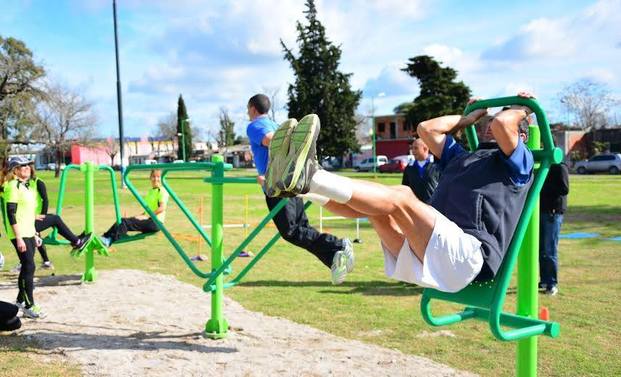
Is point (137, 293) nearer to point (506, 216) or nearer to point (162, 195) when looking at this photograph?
point (162, 195)

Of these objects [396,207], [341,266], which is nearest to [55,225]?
[341,266]

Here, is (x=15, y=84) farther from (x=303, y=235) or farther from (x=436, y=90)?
(x=303, y=235)

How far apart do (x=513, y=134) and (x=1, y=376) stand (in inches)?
152

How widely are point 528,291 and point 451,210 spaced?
1.96 feet

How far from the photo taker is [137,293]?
713 centimetres

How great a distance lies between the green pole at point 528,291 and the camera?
3.22 meters

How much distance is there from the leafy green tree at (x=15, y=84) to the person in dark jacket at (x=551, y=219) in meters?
45.0

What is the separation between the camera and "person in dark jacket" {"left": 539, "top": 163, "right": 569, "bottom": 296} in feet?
21.1

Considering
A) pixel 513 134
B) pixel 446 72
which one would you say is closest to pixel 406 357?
pixel 513 134

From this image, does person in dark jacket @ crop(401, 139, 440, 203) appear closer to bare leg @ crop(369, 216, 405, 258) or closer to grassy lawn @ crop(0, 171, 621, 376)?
grassy lawn @ crop(0, 171, 621, 376)

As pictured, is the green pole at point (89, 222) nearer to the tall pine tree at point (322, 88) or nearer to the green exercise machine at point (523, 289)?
the green exercise machine at point (523, 289)

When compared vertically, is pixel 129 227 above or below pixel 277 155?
below

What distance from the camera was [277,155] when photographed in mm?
2988

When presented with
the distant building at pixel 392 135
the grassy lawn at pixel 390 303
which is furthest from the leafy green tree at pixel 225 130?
the grassy lawn at pixel 390 303
